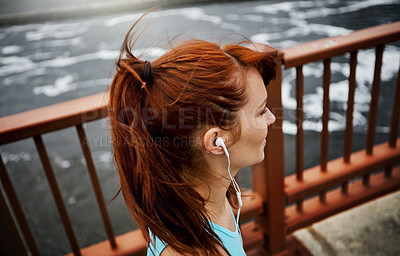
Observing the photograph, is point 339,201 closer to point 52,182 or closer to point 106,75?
point 52,182

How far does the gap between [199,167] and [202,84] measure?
0.21m

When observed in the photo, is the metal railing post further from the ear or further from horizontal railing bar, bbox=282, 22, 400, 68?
horizontal railing bar, bbox=282, 22, 400, 68

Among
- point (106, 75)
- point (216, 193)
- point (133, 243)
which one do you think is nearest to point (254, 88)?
point (216, 193)

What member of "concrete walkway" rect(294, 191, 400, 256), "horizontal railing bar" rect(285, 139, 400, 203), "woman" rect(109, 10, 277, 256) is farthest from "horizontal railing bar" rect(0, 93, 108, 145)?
"concrete walkway" rect(294, 191, 400, 256)

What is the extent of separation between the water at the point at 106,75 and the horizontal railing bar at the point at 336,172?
33.6 inches

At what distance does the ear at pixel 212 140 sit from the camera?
0.77 m

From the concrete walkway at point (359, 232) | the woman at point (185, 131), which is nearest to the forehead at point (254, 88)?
the woman at point (185, 131)

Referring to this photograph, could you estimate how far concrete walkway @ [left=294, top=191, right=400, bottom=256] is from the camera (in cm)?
188

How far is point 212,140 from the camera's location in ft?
2.58

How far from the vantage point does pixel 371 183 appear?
2029 mm

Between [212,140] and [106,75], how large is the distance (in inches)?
229

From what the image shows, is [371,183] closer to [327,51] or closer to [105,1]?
[327,51]

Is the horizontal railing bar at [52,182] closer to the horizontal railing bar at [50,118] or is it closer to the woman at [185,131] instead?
the horizontal railing bar at [50,118]

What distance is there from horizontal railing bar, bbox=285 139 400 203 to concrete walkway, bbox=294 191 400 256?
0.93ft
